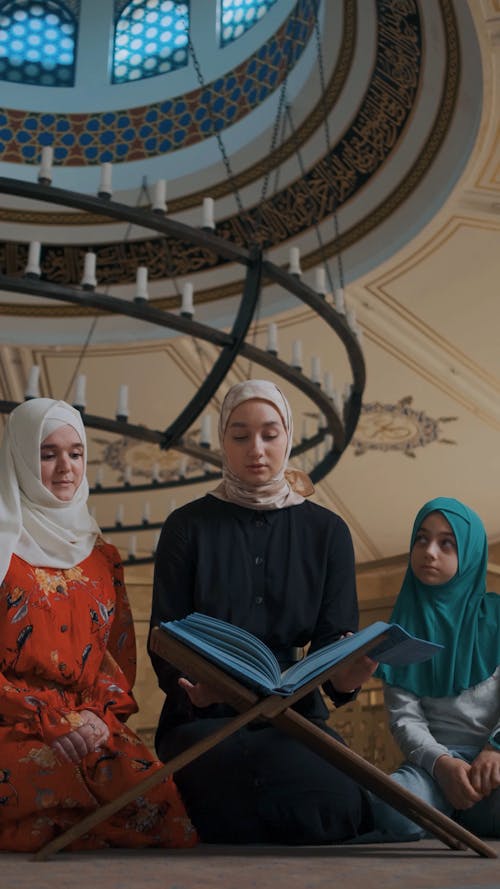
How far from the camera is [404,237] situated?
6.34 m

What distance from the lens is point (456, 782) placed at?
2398mm

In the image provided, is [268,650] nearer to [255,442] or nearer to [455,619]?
[255,442]

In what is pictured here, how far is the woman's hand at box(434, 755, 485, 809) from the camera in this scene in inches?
93.5

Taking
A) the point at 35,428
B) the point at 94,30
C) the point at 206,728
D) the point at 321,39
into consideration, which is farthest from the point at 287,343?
the point at 206,728

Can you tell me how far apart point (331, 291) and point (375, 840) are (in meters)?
4.97

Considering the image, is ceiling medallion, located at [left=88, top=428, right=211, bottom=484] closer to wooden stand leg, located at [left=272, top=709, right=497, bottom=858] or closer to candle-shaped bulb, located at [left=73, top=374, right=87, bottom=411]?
candle-shaped bulb, located at [left=73, top=374, right=87, bottom=411]

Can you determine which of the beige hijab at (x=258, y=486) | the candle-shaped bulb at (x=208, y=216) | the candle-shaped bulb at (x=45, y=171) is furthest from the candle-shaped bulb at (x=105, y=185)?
the beige hijab at (x=258, y=486)

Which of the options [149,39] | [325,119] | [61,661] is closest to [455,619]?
[61,661]

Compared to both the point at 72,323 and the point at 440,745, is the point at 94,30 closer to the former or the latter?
the point at 72,323

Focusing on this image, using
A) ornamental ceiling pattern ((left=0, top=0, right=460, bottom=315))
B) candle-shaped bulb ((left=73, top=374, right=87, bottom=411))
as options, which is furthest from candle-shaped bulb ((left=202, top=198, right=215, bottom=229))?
candle-shaped bulb ((left=73, top=374, right=87, bottom=411))

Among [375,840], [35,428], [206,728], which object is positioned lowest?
[375,840]

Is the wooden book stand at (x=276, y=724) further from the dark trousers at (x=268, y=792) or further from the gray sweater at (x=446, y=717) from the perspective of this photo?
the gray sweater at (x=446, y=717)

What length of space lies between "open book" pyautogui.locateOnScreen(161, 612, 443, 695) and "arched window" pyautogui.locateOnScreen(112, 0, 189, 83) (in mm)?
7625

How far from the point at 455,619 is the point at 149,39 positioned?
7662 millimetres
